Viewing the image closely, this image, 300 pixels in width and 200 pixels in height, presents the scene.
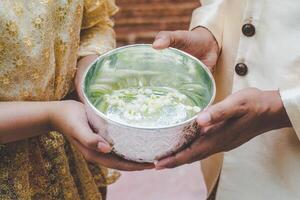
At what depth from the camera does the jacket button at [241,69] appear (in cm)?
126

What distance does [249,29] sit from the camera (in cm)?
123

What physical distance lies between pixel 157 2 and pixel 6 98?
224 centimetres

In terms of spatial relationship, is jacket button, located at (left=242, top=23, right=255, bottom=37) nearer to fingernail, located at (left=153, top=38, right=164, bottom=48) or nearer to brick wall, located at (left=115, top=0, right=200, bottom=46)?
fingernail, located at (left=153, top=38, right=164, bottom=48)

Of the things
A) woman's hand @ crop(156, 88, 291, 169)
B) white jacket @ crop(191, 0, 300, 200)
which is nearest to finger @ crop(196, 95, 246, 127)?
woman's hand @ crop(156, 88, 291, 169)

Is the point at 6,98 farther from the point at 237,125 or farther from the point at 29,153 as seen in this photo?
the point at 237,125

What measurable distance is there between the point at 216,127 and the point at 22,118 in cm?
37

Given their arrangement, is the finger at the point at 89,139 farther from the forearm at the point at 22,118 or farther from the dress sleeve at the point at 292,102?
the dress sleeve at the point at 292,102

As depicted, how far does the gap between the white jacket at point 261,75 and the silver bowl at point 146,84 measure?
14 cm

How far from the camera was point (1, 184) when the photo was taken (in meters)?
1.20

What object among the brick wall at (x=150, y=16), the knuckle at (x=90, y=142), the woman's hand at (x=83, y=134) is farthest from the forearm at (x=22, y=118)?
the brick wall at (x=150, y=16)

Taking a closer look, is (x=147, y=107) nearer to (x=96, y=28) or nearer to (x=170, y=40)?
(x=170, y=40)

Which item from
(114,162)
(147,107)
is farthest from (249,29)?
(114,162)

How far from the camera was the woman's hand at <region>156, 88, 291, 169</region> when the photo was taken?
1064 mm

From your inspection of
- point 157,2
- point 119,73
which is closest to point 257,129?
point 119,73
